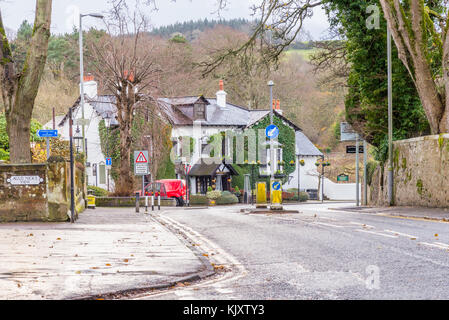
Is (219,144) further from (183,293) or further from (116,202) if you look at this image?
(183,293)

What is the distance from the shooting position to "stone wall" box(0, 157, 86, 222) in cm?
1906

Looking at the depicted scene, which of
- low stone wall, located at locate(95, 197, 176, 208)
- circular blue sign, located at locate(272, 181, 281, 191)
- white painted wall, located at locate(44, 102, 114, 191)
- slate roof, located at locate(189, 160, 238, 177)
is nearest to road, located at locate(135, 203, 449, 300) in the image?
circular blue sign, located at locate(272, 181, 281, 191)

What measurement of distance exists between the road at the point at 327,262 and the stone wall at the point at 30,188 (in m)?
4.59

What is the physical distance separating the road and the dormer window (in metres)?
48.3

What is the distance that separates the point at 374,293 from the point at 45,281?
4.05 m

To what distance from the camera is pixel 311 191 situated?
71.6 meters

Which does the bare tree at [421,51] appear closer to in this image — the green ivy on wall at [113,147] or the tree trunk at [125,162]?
the tree trunk at [125,162]

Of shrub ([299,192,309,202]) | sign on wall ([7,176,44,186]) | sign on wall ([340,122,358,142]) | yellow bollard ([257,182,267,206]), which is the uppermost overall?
sign on wall ([340,122,358,142])

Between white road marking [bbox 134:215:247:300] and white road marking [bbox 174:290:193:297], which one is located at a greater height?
white road marking [bbox 174:290:193:297]

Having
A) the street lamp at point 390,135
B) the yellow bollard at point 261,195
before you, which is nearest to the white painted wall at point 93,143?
the yellow bollard at point 261,195

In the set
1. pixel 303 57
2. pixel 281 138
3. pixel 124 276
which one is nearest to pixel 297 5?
pixel 124 276

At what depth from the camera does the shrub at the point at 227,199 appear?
59106 millimetres

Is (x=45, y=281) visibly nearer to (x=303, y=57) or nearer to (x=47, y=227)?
(x=47, y=227)

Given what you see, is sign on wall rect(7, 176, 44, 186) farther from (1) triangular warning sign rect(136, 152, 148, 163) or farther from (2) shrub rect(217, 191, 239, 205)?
(2) shrub rect(217, 191, 239, 205)
